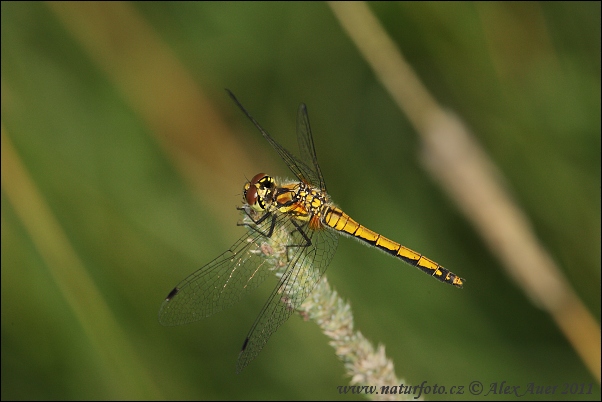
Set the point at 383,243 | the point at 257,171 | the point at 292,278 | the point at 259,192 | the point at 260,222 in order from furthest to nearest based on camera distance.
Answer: the point at 257,171, the point at 383,243, the point at 259,192, the point at 260,222, the point at 292,278

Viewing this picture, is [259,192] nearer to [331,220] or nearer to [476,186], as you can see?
[331,220]

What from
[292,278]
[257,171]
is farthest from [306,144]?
[292,278]

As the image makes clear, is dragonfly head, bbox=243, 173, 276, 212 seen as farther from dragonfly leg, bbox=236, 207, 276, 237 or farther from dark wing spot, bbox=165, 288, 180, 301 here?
dark wing spot, bbox=165, 288, 180, 301

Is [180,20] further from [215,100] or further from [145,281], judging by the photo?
[145,281]

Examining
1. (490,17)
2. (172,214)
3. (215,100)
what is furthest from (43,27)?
(490,17)

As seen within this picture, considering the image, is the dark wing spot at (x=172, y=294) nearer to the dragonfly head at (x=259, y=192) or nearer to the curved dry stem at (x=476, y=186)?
the dragonfly head at (x=259, y=192)
